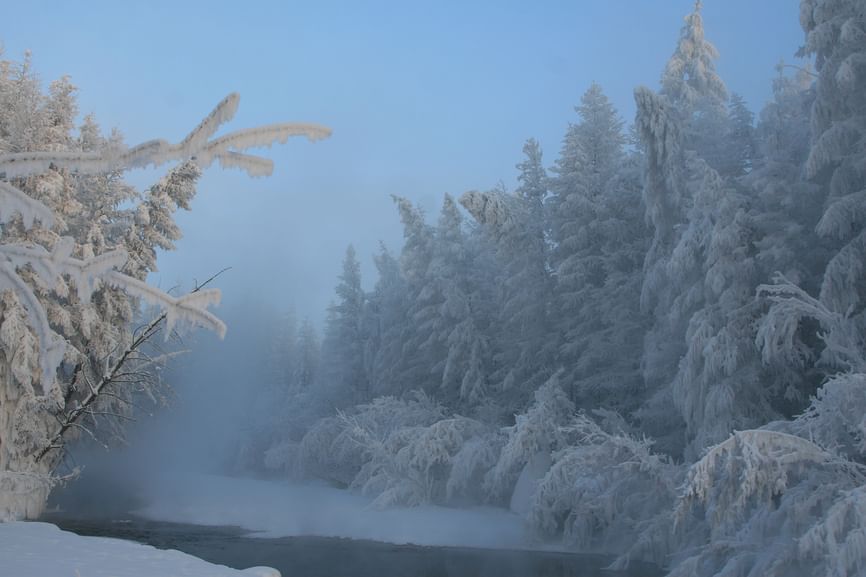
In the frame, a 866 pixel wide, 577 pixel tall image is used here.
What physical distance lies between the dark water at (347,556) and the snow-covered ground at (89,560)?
30.3ft

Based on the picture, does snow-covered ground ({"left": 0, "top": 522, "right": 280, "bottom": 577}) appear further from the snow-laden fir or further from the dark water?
the dark water

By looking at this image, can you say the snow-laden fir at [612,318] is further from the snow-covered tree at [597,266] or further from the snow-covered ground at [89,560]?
the snow-covered ground at [89,560]

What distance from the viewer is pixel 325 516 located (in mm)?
29047

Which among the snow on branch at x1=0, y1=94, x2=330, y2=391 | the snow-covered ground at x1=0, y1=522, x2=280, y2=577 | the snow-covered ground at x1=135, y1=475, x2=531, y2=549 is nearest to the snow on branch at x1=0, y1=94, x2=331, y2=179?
the snow on branch at x1=0, y1=94, x2=330, y2=391

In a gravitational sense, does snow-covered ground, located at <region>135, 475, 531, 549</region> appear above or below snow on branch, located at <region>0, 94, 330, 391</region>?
below

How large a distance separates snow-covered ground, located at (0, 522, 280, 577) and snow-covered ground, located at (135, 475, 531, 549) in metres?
15.8

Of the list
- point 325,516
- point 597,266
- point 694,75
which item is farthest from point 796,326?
point 694,75

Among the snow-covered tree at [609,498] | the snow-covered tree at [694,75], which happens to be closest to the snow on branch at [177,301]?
the snow-covered tree at [609,498]

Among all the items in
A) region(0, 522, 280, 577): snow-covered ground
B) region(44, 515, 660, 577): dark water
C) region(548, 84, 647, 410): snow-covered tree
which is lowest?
region(44, 515, 660, 577): dark water

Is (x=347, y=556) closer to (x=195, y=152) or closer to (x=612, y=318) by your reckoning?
(x=612, y=318)

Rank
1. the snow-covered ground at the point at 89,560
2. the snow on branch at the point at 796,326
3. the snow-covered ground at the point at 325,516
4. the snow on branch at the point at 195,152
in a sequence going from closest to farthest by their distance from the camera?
the snow on branch at the point at 195,152, the snow-covered ground at the point at 89,560, the snow on branch at the point at 796,326, the snow-covered ground at the point at 325,516

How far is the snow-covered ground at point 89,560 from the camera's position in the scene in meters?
8.09

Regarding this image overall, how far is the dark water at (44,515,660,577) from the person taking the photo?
1947cm

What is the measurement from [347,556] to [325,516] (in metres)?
7.16
